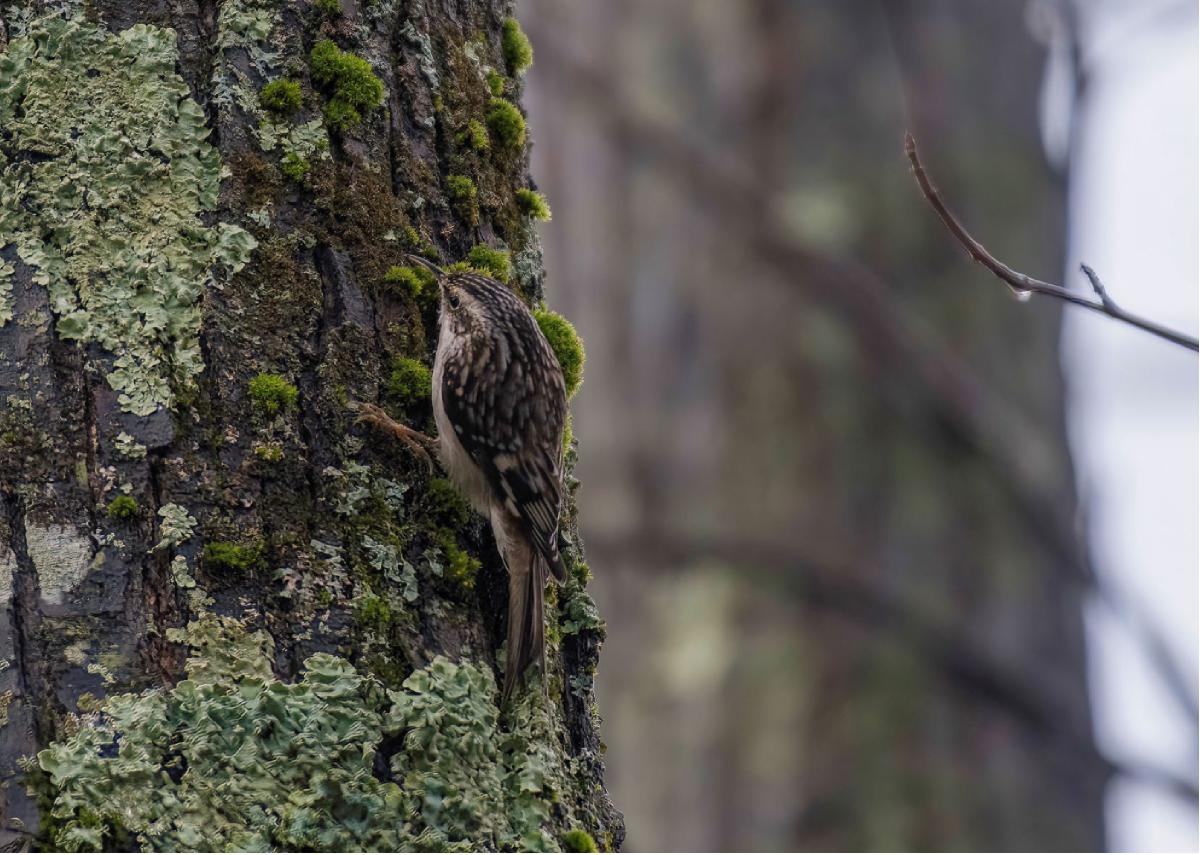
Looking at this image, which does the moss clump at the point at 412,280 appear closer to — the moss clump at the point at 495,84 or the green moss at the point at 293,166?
the green moss at the point at 293,166

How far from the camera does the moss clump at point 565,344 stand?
2.94m

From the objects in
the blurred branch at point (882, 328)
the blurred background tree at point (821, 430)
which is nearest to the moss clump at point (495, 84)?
the blurred branch at point (882, 328)

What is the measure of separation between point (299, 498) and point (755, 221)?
198 inches

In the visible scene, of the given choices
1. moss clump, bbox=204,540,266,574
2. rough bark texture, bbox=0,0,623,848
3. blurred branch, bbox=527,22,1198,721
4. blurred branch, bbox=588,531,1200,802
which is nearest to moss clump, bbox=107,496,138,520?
rough bark texture, bbox=0,0,623,848

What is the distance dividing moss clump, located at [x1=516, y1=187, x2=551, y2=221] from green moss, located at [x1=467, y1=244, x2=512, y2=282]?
168 mm

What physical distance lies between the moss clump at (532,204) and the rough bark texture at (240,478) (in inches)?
10.1

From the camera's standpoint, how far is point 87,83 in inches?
90.1

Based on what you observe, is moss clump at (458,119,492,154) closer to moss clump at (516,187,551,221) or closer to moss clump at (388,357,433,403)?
moss clump at (516,187,551,221)

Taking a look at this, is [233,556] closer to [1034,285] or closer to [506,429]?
[506,429]

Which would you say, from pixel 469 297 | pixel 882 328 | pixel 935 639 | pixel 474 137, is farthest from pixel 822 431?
pixel 474 137

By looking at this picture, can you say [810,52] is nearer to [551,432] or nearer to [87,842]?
[551,432]

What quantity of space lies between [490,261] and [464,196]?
15cm

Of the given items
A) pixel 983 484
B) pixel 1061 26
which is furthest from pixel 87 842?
pixel 1061 26

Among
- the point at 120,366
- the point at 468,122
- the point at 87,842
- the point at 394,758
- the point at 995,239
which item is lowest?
the point at 87,842
